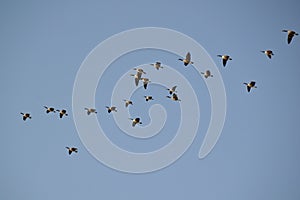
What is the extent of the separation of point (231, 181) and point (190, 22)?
6.20ft

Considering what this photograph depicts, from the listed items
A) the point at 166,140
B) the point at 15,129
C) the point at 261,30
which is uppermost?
the point at 261,30

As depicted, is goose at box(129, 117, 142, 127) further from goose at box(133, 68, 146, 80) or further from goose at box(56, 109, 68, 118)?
goose at box(56, 109, 68, 118)

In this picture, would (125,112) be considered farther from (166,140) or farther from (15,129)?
(15,129)

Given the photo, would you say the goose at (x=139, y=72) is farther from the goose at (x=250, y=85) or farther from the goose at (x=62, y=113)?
the goose at (x=250, y=85)

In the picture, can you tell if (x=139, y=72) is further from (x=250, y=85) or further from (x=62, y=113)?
(x=250, y=85)

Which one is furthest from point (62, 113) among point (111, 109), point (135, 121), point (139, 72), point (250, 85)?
point (250, 85)

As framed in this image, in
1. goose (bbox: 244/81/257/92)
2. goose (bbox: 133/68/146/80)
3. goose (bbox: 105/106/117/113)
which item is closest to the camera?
goose (bbox: 244/81/257/92)

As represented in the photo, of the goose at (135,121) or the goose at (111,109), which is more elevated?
the goose at (111,109)

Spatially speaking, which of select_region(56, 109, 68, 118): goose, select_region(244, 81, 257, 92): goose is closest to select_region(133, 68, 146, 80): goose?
select_region(56, 109, 68, 118): goose

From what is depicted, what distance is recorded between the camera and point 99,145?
19.9 feet

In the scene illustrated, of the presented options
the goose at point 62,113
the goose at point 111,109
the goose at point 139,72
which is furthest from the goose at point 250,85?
the goose at point 62,113

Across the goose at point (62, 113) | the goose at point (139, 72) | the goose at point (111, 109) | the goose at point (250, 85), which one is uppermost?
the goose at point (139, 72)

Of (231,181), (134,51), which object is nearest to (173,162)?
(231,181)

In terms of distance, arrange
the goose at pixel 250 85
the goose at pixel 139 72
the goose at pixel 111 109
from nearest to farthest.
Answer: the goose at pixel 250 85 < the goose at pixel 139 72 < the goose at pixel 111 109
